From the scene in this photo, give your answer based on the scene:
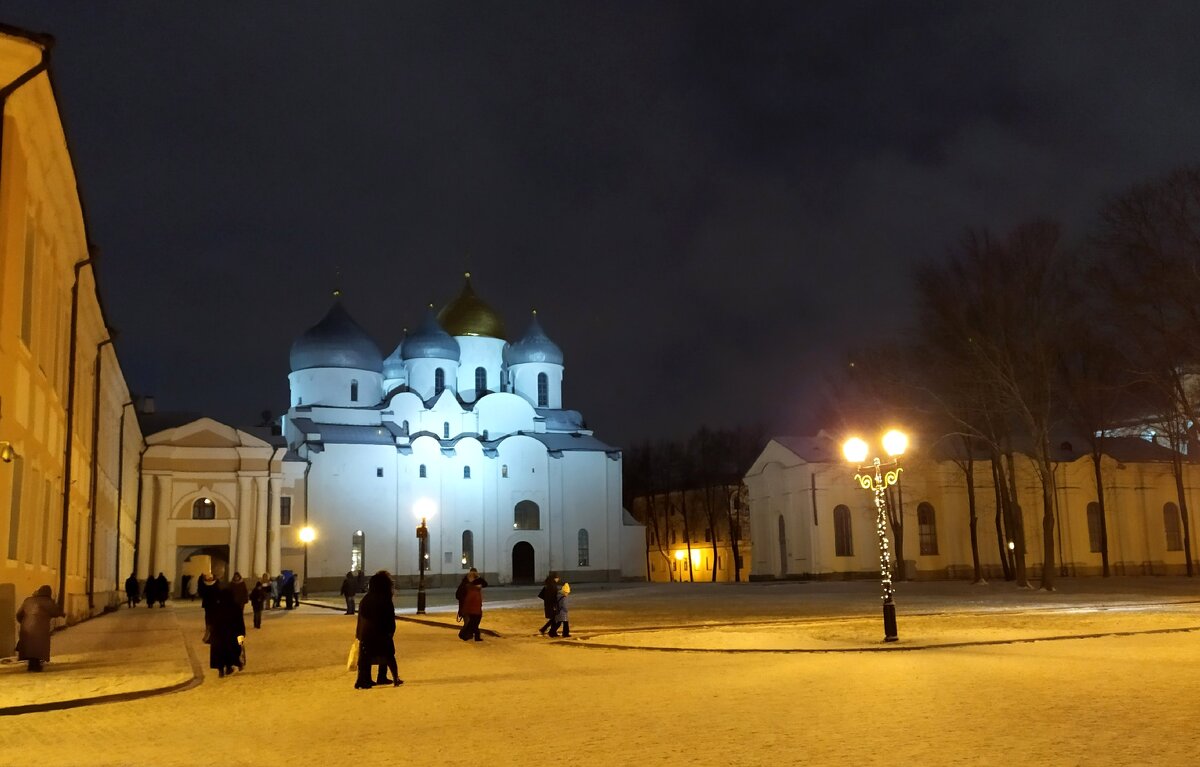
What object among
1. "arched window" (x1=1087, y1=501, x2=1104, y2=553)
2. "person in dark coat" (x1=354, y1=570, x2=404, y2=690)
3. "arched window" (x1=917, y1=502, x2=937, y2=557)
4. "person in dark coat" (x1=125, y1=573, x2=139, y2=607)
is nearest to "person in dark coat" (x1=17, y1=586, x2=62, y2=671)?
"person in dark coat" (x1=354, y1=570, x2=404, y2=690)

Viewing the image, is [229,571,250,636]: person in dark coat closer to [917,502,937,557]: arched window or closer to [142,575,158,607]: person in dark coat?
[142,575,158,607]: person in dark coat

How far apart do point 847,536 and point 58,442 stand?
47376 mm

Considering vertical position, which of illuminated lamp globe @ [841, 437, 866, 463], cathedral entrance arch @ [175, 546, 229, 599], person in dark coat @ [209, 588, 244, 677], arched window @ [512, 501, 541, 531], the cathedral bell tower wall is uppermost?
the cathedral bell tower wall

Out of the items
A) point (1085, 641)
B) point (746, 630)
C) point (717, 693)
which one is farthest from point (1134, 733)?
point (746, 630)

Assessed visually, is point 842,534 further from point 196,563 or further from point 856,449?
point 856,449

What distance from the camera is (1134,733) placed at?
8891mm

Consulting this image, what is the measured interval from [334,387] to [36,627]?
5109cm

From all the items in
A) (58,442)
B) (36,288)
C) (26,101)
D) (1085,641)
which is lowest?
(1085,641)

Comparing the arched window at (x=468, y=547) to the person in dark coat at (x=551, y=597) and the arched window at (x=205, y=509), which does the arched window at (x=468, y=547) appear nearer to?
the arched window at (x=205, y=509)

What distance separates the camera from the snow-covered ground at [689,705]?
8547 millimetres

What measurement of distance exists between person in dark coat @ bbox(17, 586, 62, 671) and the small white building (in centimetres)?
4986

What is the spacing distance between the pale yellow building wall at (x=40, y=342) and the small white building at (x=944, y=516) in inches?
1617

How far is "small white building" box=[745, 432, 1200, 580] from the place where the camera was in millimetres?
61625

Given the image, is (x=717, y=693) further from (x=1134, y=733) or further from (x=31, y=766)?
(x=31, y=766)
